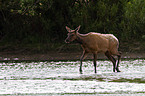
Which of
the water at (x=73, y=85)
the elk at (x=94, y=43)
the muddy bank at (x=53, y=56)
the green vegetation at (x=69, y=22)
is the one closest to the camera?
the water at (x=73, y=85)

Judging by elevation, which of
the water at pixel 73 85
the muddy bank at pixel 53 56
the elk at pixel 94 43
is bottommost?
the muddy bank at pixel 53 56

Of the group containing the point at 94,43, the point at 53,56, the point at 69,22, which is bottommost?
the point at 53,56

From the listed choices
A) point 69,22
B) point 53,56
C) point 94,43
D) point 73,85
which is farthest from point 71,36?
point 69,22

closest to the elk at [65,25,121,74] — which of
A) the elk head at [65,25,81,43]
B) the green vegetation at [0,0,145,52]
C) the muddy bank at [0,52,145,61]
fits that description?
the elk head at [65,25,81,43]

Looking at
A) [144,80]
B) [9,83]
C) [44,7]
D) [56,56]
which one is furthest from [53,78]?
[44,7]

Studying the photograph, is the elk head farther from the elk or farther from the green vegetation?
the green vegetation

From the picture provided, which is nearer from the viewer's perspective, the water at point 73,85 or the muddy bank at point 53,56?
the water at point 73,85

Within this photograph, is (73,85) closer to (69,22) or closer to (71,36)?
(71,36)

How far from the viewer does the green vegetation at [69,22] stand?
2881 centimetres

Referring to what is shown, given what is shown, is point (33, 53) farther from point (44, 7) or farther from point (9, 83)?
point (9, 83)

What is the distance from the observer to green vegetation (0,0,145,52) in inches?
1134

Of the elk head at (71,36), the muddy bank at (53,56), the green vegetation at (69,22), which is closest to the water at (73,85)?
the elk head at (71,36)

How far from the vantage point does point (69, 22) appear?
29.2m

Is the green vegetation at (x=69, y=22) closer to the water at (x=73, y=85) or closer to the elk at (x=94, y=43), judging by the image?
the elk at (x=94, y=43)
